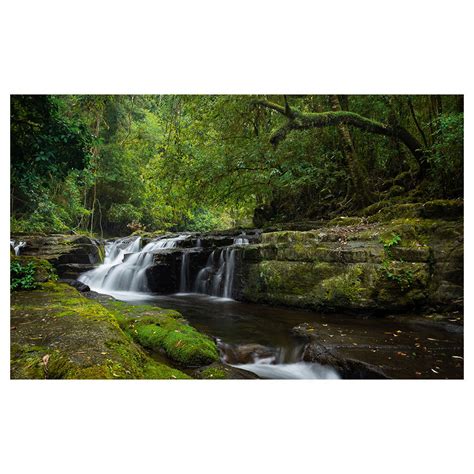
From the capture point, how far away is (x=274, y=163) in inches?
358

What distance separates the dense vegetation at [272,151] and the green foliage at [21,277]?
1330 mm

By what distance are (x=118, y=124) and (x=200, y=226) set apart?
8.78m

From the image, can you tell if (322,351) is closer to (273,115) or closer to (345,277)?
(345,277)

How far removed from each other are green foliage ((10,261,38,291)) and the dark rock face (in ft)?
14.5

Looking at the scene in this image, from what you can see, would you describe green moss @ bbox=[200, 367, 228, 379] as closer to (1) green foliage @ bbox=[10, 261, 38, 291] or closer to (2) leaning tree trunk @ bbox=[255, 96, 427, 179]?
(1) green foliage @ bbox=[10, 261, 38, 291]

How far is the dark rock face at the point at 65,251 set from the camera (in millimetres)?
9430

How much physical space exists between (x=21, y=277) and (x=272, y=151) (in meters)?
6.53

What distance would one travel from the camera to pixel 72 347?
257cm

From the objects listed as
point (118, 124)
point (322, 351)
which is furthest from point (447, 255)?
point (118, 124)

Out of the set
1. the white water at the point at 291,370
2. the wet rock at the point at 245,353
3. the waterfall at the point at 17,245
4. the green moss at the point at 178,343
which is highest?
the waterfall at the point at 17,245

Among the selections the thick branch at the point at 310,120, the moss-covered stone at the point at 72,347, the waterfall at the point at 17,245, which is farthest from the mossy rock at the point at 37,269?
the thick branch at the point at 310,120

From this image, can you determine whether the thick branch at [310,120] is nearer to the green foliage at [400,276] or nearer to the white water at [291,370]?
the green foliage at [400,276]

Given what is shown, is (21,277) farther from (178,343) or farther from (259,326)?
(259,326)

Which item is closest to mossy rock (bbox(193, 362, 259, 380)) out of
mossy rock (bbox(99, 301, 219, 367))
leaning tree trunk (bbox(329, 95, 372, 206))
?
mossy rock (bbox(99, 301, 219, 367))
